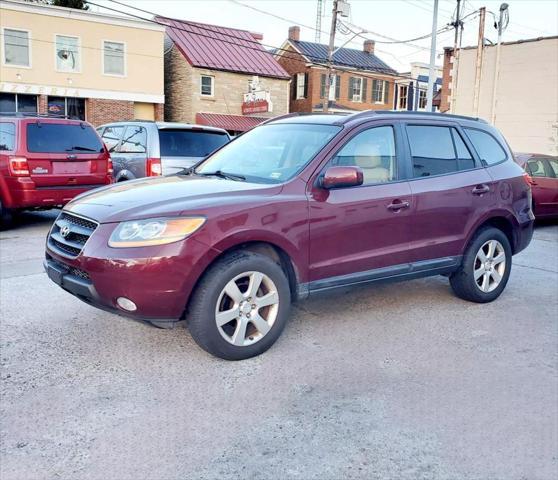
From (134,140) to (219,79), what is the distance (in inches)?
901

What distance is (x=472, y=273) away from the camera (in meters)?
5.61

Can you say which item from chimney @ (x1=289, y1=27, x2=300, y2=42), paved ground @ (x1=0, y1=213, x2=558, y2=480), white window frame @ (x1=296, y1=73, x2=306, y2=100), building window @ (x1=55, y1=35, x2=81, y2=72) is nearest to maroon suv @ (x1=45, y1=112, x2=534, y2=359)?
paved ground @ (x1=0, y1=213, x2=558, y2=480)

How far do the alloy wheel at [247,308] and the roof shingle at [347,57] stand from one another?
36782 mm

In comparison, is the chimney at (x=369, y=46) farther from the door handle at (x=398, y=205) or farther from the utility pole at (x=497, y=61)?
the door handle at (x=398, y=205)

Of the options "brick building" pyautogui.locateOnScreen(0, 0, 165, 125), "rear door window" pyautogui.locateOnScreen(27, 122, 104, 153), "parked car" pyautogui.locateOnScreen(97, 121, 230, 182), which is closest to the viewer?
"rear door window" pyautogui.locateOnScreen(27, 122, 104, 153)

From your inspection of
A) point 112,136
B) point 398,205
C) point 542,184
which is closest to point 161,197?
point 398,205

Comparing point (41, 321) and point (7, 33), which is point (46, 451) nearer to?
point (41, 321)

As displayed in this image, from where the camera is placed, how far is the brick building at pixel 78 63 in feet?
84.7

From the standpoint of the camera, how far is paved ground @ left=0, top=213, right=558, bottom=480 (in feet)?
9.45

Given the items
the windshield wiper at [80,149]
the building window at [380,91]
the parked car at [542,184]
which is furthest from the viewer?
the building window at [380,91]

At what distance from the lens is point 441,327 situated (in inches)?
199

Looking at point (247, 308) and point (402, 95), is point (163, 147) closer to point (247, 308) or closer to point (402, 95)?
point (247, 308)

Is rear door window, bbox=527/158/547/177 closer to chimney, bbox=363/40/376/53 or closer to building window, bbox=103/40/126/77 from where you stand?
building window, bbox=103/40/126/77

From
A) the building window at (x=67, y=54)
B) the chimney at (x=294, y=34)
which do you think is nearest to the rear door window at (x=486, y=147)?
the building window at (x=67, y=54)
